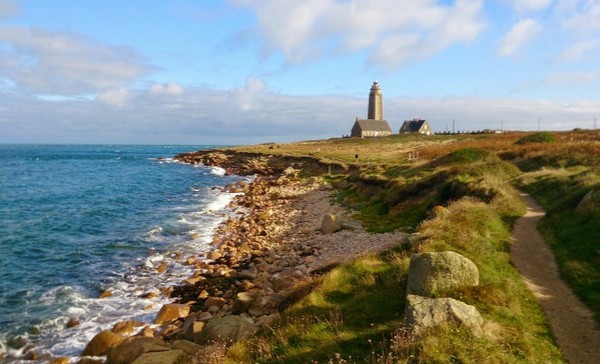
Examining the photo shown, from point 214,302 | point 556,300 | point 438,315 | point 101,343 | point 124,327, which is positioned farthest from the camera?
point 214,302

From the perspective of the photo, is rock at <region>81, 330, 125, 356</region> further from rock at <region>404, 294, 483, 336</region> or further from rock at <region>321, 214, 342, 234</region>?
rock at <region>321, 214, 342, 234</region>

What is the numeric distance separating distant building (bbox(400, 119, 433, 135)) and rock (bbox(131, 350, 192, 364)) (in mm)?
135433

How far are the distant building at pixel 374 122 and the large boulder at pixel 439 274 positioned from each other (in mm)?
124840

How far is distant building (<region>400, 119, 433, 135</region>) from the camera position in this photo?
140m

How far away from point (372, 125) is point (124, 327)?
129481 mm

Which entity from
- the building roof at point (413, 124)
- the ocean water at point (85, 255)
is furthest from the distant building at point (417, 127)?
the ocean water at point (85, 255)

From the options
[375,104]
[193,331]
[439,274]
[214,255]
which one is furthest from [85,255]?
[375,104]

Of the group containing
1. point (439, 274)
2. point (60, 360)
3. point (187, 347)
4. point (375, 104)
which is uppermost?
point (375, 104)

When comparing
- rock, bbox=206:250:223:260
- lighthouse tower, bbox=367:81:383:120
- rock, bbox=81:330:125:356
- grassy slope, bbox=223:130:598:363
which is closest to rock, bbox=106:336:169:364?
rock, bbox=81:330:125:356

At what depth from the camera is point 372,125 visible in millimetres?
138500

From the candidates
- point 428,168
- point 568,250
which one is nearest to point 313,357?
point 568,250

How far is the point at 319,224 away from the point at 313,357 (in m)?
22.0

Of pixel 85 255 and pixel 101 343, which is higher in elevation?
pixel 101 343

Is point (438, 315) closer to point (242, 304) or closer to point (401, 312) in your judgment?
point (401, 312)
